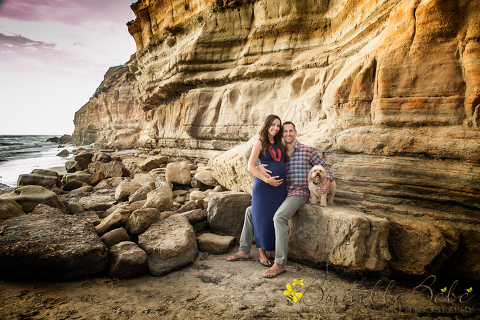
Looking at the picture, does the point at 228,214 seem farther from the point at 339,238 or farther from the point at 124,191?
the point at 124,191

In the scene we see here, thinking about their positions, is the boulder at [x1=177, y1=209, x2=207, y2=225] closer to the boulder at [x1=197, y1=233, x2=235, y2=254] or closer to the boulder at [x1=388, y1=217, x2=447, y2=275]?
the boulder at [x1=197, y1=233, x2=235, y2=254]

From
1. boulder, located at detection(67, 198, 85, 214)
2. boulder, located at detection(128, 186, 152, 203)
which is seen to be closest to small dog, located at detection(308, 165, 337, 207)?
boulder, located at detection(128, 186, 152, 203)

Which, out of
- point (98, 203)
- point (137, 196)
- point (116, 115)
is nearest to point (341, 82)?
point (137, 196)

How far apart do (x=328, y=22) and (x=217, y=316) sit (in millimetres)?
8246

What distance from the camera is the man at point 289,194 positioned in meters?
3.14

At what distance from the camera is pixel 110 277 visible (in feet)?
9.73

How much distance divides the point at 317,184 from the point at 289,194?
0.41 m

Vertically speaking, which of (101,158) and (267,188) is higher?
(267,188)

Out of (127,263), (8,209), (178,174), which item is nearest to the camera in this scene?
(127,263)

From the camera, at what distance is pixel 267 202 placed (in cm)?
342

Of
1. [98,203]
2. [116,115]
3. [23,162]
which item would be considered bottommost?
[23,162]

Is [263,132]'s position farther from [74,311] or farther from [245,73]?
[245,73]

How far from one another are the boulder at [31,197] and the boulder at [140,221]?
6.02 ft

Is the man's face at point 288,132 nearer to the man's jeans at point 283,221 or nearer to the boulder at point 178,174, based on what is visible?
the man's jeans at point 283,221
